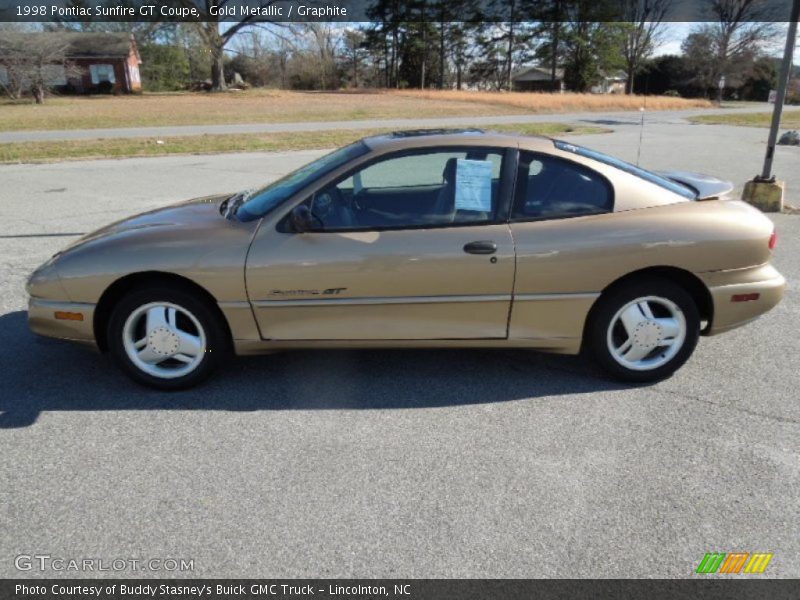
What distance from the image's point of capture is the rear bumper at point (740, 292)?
3.57 meters

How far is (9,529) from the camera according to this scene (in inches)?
98.2

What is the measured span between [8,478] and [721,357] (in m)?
4.31

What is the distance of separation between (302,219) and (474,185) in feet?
3.44

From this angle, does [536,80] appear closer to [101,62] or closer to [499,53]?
[499,53]

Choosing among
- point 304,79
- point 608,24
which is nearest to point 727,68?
point 608,24

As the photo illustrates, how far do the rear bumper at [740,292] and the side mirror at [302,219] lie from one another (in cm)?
236

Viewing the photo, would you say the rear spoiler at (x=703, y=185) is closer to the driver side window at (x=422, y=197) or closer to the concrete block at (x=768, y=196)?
the driver side window at (x=422, y=197)

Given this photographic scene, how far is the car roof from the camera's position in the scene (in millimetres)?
3639

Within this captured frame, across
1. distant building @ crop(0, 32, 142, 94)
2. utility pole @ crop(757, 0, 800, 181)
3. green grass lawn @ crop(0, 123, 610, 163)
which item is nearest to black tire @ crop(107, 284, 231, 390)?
utility pole @ crop(757, 0, 800, 181)

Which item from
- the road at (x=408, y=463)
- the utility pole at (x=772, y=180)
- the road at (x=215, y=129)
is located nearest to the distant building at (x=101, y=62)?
the road at (x=215, y=129)

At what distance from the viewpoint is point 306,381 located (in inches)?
150

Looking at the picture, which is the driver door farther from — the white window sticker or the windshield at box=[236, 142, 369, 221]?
the windshield at box=[236, 142, 369, 221]

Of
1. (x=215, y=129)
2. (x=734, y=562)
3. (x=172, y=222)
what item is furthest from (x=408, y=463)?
(x=215, y=129)

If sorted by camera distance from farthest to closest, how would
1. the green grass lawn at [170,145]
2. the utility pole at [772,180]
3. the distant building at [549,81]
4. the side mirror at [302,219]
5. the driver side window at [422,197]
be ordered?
1. the distant building at [549,81]
2. the green grass lawn at [170,145]
3. the utility pole at [772,180]
4. the driver side window at [422,197]
5. the side mirror at [302,219]
